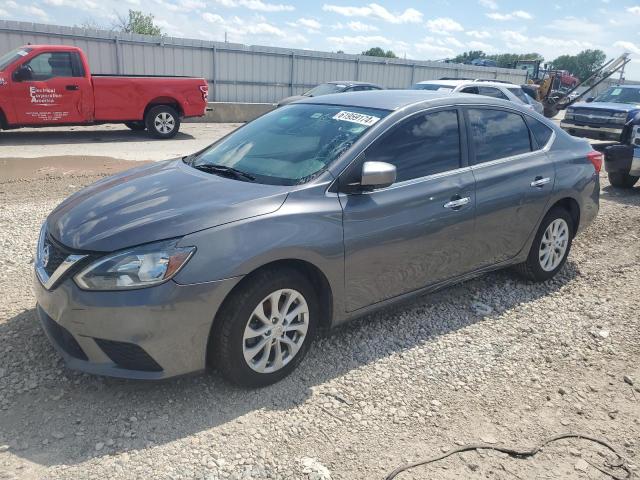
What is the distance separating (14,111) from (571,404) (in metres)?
12.0

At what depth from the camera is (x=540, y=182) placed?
4.60 metres

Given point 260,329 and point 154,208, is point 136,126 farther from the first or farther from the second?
point 260,329

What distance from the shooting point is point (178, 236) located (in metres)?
2.82

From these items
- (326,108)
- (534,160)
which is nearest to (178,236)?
(326,108)

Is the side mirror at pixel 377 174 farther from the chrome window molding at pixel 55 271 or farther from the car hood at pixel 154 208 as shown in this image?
the chrome window molding at pixel 55 271

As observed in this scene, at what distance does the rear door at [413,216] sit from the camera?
3453 mm

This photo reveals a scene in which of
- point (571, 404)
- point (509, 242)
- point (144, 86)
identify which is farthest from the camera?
point (144, 86)

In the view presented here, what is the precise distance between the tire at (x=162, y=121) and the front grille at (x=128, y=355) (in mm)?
11566

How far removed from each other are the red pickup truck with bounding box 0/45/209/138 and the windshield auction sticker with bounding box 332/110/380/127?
10143 mm

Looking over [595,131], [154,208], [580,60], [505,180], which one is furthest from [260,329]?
[580,60]

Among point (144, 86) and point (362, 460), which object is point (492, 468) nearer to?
point (362, 460)

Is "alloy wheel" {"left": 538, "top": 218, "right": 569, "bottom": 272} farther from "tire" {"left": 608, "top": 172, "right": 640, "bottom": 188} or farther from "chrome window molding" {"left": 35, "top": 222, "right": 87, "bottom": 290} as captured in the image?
"tire" {"left": 608, "top": 172, "right": 640, "bottom": 188}

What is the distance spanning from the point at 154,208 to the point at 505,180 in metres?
2.72

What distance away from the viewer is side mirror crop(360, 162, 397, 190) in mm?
3320
